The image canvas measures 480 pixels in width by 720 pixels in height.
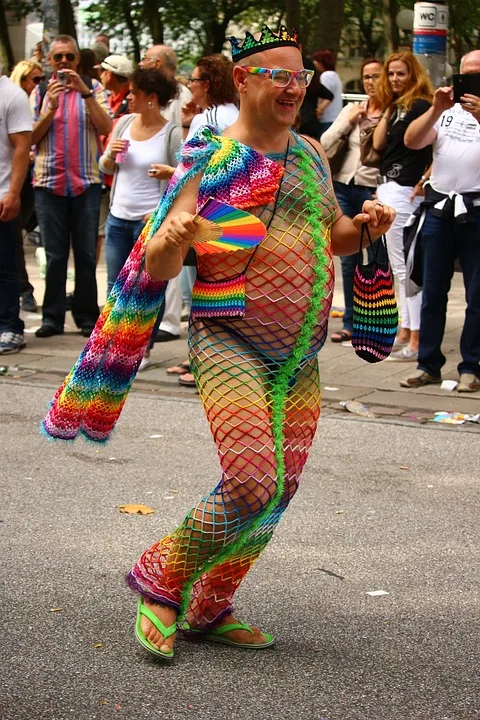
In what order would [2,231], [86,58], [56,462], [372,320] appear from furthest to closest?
[86,58]
[2,231]
[56,462]
[372,320]

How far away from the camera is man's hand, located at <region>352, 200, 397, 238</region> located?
4.00 m

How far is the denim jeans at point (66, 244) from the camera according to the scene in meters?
9.98

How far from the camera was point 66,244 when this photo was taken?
33.2ft

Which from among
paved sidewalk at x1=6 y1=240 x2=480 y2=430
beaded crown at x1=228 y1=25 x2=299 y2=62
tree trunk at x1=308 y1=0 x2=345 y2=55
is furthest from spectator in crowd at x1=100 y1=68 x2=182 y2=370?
tree trunk at x1=308 y1=0 x2=345 y2=55

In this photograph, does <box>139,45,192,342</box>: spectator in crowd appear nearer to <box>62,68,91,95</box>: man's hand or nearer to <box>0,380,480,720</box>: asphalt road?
<box>62,68,91,95</box>: man's hand

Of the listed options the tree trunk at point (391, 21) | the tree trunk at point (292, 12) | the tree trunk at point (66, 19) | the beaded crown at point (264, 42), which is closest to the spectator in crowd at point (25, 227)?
the beaded crown at point (264, 42)

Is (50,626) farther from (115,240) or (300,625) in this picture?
(115,240)

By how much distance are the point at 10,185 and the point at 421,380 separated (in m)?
3.45

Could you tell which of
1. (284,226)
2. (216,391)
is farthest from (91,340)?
(284,226)

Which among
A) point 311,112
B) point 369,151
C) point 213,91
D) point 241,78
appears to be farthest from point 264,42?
point 311,112

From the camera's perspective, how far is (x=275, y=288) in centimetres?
389

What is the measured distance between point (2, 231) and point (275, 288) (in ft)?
20.2

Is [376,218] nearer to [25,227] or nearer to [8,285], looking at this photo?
[8,285]

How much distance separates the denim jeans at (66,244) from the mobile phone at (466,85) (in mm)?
3468
